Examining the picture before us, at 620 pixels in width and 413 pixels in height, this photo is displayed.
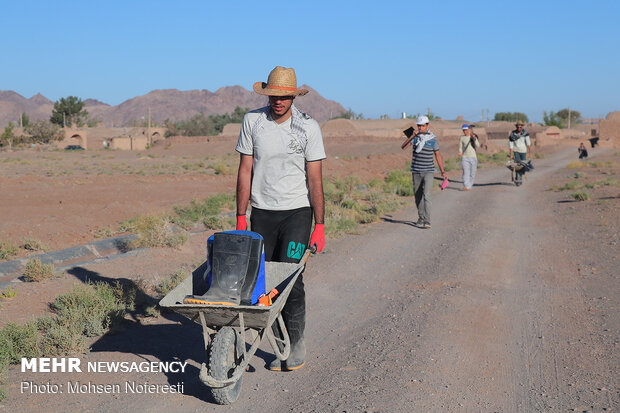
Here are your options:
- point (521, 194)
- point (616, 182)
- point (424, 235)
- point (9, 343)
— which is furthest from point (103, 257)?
point (616, 182)

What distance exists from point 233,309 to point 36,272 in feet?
16.0

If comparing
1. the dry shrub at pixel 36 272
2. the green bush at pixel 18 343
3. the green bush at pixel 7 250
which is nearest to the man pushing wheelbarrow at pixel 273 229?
the green bush at pixel 18 343

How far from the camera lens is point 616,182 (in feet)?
67.1

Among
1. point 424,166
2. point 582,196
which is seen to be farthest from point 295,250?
point 582,196

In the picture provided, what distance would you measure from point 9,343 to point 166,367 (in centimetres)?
136

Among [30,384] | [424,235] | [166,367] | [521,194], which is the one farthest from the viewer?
[521,194]

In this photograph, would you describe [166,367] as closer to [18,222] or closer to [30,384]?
[30,384]

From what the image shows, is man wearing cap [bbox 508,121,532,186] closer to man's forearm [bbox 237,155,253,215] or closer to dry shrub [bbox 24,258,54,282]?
dry shrub [bbox 24,258,54,282]

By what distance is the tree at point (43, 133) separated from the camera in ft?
238

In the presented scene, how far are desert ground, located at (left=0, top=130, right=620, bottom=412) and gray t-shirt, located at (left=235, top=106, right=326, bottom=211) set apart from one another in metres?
1.39

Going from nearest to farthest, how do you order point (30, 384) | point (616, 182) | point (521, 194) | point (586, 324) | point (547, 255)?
1. point (30, 384)
2. point (586, 324)
3. point (547, 255)
4. point (521, 194)
5. point (616, 182)

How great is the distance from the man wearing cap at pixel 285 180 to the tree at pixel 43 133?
72.0 m

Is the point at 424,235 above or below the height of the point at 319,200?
below

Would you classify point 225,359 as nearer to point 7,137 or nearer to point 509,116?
point 7,137
